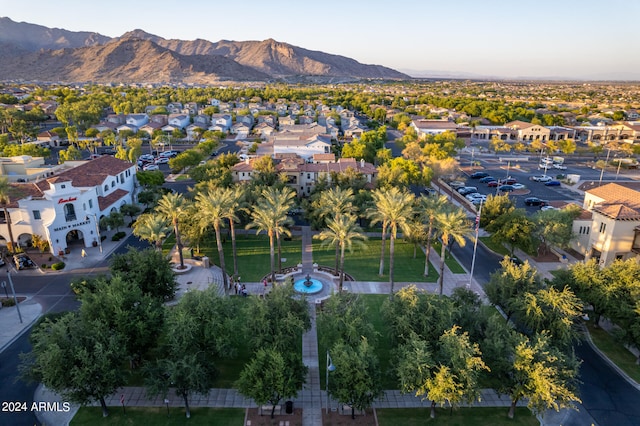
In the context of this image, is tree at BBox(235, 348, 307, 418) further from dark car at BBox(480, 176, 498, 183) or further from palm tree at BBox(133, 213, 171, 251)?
dark car at BBox(480, 176, 498, 183)

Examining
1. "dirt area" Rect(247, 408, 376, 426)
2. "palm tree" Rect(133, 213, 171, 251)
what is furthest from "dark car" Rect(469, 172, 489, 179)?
"dirt area" Rect(247, 408, 376, 426)

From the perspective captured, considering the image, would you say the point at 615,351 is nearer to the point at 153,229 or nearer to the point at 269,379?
the point at 269,379

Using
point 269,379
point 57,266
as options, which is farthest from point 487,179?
point 57,266

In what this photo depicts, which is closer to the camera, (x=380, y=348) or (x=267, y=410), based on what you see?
(x=267, y=410)

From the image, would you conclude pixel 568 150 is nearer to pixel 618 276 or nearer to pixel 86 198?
pixel 618 276

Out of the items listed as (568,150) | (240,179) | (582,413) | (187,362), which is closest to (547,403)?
(582,413)

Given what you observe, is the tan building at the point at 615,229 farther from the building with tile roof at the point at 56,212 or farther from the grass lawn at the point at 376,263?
the building with tile roof at the point at 56,212
